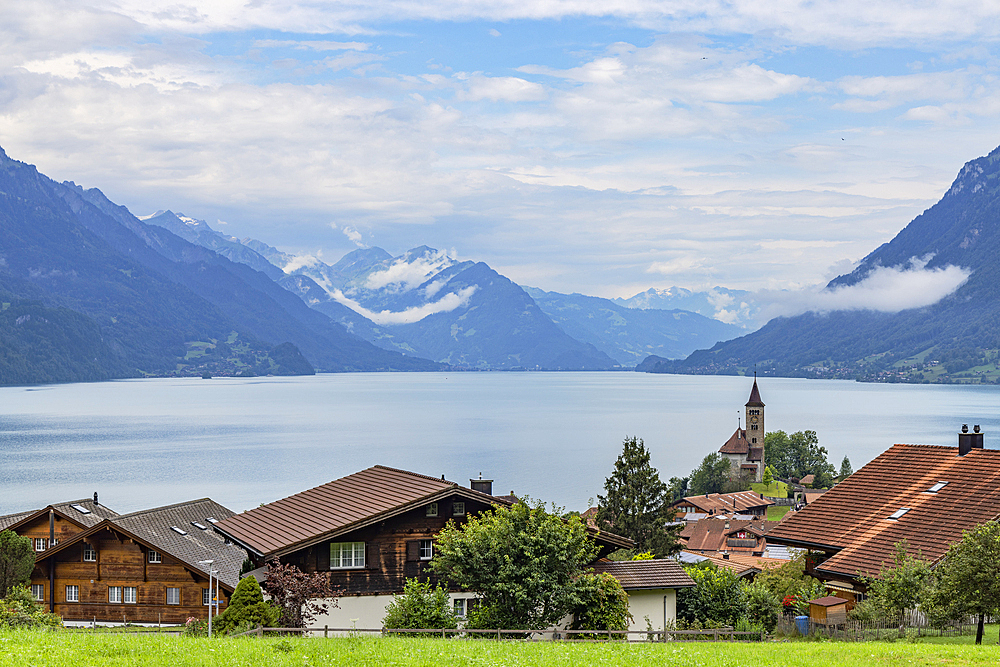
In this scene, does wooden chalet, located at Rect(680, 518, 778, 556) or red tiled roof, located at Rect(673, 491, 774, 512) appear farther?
red tiled roof, located at Rect(673, 491, 774, 512)

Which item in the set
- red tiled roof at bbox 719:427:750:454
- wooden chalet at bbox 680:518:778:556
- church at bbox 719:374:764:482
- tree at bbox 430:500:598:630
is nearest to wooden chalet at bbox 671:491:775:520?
wooden chalet at bbox 680:518:778:556

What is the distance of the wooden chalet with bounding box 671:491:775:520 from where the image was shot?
353ft

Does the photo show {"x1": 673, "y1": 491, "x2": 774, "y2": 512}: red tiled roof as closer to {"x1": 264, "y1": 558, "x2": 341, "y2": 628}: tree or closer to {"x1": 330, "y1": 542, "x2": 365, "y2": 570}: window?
{"x1": 330, "y1": 542, "x2": 365, "y2": 570}: window

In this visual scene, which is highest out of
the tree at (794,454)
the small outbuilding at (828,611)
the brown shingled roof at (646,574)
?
the tree at (794,454)

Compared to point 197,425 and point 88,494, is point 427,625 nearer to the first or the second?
point 88,494

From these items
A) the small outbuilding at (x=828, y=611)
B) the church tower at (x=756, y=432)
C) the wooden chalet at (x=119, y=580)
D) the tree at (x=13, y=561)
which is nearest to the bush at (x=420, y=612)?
the small outbuilding at (x=828, y=611)

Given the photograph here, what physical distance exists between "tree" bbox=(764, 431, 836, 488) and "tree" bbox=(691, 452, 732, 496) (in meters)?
13.4

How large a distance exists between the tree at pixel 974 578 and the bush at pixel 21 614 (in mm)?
18522

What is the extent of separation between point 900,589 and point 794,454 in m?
127

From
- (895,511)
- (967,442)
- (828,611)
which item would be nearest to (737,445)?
(967,442)

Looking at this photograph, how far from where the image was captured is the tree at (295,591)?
24906 millimetres

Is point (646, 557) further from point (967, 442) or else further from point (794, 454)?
point (794, 454)

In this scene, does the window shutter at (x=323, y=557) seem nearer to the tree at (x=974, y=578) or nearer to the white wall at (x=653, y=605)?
the white wall at (x=653, y=605)

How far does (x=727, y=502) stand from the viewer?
111500 mm
